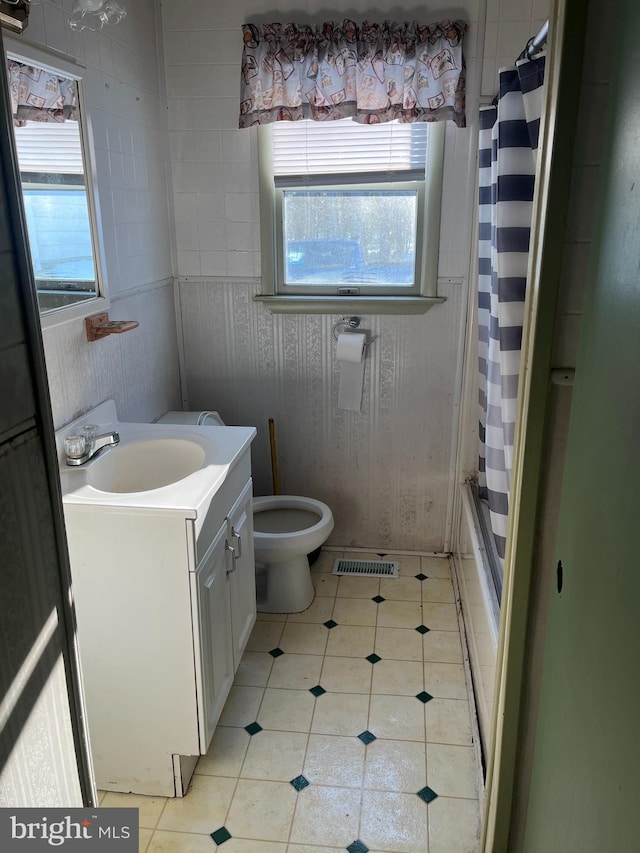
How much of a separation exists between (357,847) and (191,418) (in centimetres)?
167

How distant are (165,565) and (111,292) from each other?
3.67ft

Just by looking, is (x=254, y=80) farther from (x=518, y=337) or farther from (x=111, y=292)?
(x=518, y=337)

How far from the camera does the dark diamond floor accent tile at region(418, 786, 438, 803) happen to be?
200cm

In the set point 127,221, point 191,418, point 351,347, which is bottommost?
point 191,418

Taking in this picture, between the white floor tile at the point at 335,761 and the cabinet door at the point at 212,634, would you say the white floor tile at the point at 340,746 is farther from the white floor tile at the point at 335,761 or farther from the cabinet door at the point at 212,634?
the cabinet door at the point at 212,634

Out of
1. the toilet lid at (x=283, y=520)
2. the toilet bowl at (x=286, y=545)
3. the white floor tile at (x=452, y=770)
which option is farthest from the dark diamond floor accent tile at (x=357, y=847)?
the toilet lid at (x=283, y=520)

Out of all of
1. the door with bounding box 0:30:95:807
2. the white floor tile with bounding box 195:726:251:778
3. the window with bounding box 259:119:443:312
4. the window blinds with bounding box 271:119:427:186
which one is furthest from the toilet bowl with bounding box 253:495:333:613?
the door with bounding box 0:30:95:807

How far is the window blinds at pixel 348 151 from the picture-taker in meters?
2.87

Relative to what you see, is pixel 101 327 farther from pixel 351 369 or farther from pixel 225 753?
pixel 225 753

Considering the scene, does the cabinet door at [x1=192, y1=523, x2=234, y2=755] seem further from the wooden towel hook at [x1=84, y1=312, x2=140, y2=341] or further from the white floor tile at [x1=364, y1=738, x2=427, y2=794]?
the wooden towel hook at [x1=84, y1=312, x2=140, y2=341]

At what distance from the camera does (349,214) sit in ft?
9.86

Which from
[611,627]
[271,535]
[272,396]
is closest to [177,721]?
[271,535]

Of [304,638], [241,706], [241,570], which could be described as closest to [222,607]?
[241,570]

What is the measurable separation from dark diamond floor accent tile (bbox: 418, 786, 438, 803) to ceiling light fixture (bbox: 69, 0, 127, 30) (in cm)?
261
